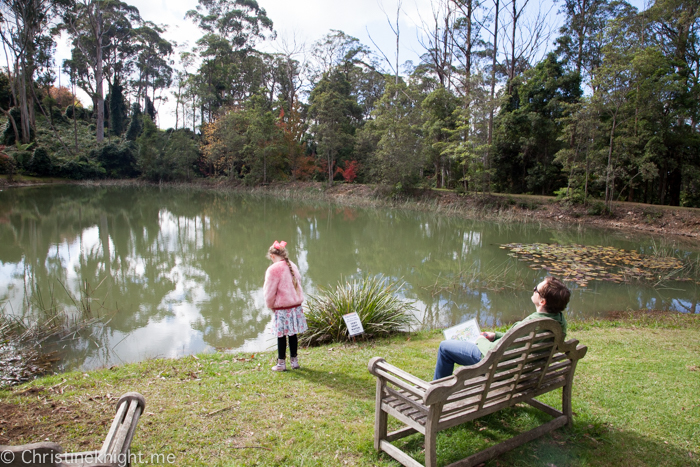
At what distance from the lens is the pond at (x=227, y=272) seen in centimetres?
596

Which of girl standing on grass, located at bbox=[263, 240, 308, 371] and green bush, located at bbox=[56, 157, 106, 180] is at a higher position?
green bush, located at bbox=[56, 157, 106, 180]

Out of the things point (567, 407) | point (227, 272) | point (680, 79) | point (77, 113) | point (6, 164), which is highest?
point (77, 113)

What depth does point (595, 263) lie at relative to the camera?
10.1 m

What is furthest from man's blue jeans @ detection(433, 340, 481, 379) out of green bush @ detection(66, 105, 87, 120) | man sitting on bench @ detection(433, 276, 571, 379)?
green bush @ detection(66, 105, 87, 120)

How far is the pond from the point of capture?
19.6 ft

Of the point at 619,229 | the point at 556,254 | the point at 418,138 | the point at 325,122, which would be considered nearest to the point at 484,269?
the point at 556,254

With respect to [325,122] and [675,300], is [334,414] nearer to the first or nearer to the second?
[675,300]

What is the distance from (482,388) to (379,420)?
0.64 metres

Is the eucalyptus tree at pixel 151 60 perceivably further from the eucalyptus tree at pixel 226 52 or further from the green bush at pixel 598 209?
the green bush at pixel 598 209

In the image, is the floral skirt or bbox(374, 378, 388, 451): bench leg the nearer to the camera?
bbox(374, 378, 388, 451): bench leg

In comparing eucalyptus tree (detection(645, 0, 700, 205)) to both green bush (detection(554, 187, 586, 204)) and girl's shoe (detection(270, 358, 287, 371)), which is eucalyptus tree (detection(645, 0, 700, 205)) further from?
girl's shoe (detection(270, 358, 287, 371))

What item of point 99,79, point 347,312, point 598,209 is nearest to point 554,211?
point 598,209

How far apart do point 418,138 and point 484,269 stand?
56.5 ft

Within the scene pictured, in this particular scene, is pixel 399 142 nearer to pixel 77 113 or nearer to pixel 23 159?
pixel 23 159
